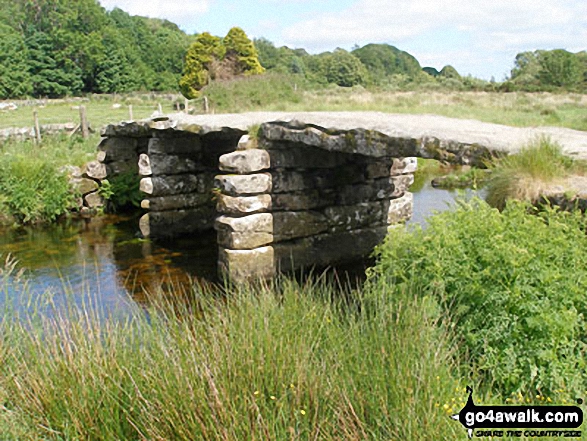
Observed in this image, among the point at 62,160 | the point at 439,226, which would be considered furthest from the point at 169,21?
the point at 439,226

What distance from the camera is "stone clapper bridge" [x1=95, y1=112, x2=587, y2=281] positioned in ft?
22.8

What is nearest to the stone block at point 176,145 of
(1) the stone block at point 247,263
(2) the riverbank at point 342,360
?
(1) the stone block at point 247,263

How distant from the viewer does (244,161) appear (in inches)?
325

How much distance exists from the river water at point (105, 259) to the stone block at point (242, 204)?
1173mm

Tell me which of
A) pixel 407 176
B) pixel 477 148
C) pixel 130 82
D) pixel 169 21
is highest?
pixel 169 21

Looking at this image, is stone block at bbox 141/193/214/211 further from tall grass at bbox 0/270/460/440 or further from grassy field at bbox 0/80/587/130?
tall grass at bbox 0/270/460/440

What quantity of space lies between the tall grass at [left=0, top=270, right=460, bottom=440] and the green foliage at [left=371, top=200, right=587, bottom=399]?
0.33 meters

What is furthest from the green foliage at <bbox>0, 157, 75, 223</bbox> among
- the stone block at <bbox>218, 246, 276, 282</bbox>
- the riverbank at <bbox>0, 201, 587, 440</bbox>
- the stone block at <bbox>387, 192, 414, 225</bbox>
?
the riverbank at <bbox>0, 201, 587, 440</bbox>

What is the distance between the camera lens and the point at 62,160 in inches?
549

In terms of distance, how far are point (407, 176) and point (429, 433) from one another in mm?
7451

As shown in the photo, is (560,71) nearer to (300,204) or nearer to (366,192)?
(366,192)

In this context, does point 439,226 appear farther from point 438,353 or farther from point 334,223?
point 334,223

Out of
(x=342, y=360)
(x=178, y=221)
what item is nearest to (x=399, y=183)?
(x=178, y=221)

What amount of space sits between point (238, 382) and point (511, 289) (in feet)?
6.10
